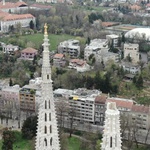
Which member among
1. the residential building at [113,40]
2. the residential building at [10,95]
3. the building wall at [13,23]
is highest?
the building wall at [13,23]

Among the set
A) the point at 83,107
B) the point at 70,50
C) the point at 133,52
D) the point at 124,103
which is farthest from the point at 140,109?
the point at 70,50

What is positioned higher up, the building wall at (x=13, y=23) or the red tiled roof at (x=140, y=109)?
the building wall at (x=13, y=23)

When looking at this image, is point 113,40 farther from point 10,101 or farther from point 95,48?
point 10,101

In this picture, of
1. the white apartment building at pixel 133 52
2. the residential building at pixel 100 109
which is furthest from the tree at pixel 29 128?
the white apartment building at pixel 133 52

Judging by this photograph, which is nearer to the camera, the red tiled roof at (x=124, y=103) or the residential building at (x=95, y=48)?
the red tiled roof at (x=124, y=103)

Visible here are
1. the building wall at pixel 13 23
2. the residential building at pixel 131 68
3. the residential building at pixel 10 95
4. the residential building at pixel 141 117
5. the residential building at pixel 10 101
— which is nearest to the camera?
the residential building at pixel 141 117

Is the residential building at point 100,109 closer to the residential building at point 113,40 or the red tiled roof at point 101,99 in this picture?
the red tiled roof at point 101,99

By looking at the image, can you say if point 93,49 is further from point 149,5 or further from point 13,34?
point 149,5
